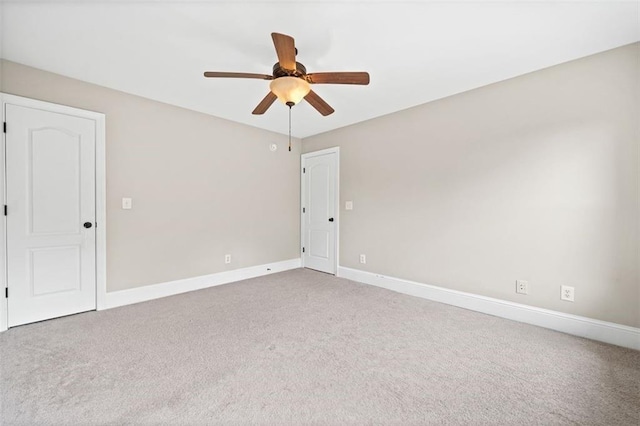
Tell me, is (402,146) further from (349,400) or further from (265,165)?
(349,400)

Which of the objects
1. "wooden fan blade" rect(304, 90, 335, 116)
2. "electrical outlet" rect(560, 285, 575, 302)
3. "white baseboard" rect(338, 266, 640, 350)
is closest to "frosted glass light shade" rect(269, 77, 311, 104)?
Result: "wooden fan blade" rect(304, 90, 335, 116)

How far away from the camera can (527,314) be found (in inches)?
97.7

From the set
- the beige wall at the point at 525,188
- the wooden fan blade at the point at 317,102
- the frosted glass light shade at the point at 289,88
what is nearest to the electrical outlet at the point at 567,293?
the beige wall at the point at 525,188

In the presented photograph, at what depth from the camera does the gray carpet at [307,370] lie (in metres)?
1.41

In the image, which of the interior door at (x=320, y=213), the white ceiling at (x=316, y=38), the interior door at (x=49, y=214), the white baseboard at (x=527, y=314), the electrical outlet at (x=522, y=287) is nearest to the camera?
the white ceiling at (x=316, y=38)

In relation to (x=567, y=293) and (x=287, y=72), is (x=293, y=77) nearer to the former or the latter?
(x=287, y=72)

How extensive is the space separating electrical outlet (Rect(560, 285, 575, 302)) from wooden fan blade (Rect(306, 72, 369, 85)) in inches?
95.9

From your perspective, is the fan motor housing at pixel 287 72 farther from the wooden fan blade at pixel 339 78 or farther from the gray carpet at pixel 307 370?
the gray carpet at pixel 307 370

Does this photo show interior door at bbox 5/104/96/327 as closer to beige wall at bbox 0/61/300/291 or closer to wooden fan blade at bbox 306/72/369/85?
beige wall at bbox 0/61/300/291

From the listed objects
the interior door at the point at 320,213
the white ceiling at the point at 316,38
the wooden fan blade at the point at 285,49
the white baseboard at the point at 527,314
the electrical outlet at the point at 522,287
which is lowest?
the white baseboard at the point at 527,314

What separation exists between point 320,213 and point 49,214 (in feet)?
10.5

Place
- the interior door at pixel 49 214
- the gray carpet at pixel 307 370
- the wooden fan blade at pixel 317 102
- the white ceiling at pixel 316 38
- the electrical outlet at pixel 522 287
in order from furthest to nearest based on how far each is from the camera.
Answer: the electrical outlet at pixel 522 287 → the interior door at pixel 49 214 → the wooden fan blade at pixel 317 102 → the white ceiling at pixel 316 38 → the gray carpet at pixel 307 370

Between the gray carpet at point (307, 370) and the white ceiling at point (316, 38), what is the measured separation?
2.33 metres

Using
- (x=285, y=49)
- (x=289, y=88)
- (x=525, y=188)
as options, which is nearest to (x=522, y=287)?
(x=525, y=188)
